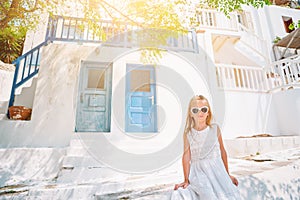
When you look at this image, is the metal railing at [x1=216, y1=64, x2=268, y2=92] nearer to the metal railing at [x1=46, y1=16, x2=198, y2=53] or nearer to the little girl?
the metal railing at [x1=46, y1=16, x2=198, y2=53]

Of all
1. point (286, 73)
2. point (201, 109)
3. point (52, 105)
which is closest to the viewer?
point (201, 109)

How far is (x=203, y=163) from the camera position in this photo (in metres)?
1.69

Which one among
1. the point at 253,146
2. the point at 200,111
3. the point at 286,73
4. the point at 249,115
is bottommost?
the point at 253,146

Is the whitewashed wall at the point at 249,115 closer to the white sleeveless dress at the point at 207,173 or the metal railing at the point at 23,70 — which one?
the white sleeveless dress at the point at 207,173

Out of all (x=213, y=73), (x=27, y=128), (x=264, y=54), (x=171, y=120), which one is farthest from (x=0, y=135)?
(x=264, y=54)

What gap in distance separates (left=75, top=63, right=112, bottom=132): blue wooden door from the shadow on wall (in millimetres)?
3657

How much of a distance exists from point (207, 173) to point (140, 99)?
13.1 ft

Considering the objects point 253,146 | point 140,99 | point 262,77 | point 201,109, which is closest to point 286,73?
point 262,77

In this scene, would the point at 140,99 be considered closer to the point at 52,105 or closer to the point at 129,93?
the point at 129,93

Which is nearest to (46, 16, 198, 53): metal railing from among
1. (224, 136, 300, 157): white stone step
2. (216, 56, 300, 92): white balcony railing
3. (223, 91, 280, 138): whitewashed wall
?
(216, 56, 300, 92): white balcony railing

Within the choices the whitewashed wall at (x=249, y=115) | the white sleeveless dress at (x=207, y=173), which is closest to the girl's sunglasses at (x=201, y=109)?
the white sleeveless dress at (x=207, y=173)

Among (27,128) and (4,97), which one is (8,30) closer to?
(4,97)

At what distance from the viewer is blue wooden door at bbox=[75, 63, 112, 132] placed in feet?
16.3

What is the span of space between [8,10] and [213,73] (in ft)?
19.2
